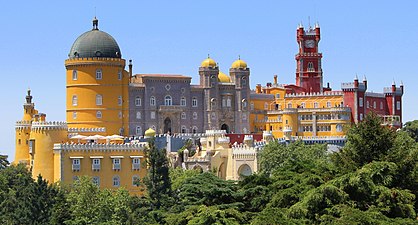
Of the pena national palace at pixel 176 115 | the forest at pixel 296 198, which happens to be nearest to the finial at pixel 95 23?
the pena national palace at pixel 176 115

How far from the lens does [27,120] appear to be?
10038cm

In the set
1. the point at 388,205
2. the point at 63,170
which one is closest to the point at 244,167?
the point at 63,170

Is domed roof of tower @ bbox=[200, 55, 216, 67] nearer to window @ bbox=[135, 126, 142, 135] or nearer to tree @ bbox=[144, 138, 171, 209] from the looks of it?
window @ bbox=[135, 126, 142, 135]

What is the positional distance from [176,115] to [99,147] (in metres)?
19.7

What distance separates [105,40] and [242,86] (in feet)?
57.1

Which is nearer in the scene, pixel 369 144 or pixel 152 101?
pixel 369 144

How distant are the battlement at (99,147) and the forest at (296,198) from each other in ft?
47.3

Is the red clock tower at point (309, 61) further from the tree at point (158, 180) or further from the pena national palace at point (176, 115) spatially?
the tree at point (158, 180)

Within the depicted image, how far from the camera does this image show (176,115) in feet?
350

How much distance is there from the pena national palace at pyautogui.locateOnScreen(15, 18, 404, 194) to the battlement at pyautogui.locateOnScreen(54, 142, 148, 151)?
8 centimetres

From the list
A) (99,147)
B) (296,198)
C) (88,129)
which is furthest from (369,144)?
(88,129)

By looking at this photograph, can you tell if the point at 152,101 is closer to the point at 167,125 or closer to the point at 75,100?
the point at 167,125

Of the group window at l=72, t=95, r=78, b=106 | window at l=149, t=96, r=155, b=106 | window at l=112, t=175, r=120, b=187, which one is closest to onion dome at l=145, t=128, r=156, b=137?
window at l=149, t=96, r=155, b=106

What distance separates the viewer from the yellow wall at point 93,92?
330 ft
